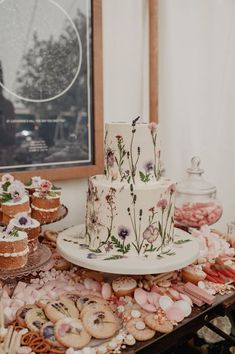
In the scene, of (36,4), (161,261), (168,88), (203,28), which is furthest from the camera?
(203,28)

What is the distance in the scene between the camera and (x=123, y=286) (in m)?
0.91

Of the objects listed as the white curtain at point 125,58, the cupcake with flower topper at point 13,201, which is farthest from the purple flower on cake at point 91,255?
the white curtain at point 125,58

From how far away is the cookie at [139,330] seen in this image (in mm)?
750

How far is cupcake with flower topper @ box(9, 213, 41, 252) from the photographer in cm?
91

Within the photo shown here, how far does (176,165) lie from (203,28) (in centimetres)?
67

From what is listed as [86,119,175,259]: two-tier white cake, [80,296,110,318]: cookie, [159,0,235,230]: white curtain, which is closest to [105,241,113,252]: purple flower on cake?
[86,119,175,259]: two-tier white cake

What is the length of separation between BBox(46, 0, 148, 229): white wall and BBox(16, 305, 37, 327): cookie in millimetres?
532

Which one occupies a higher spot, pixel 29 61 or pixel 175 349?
pixel 29 61

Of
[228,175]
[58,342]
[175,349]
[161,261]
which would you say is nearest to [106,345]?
[58,342]

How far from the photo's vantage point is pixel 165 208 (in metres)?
0.97

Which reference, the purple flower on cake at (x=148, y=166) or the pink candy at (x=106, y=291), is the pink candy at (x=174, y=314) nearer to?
the pink candy at (x=106, y=291)

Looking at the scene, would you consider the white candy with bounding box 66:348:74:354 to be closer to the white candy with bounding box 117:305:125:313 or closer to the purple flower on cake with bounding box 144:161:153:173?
the white candy with bounding box 117:305:125:313

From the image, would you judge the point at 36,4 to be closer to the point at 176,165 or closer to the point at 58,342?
the point at 176,165

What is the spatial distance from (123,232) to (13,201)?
301 mm
